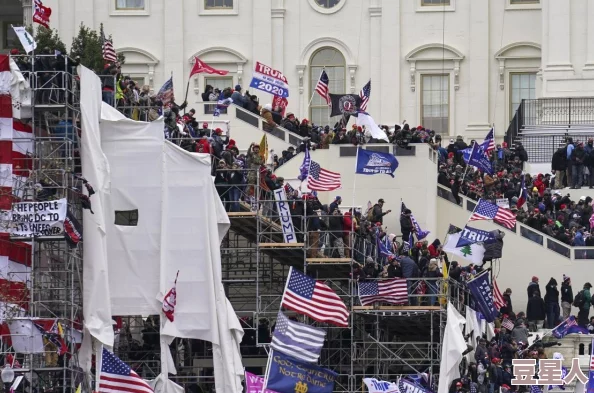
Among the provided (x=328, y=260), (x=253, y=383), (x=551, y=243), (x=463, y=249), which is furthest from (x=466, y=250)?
(x=253, y=383)

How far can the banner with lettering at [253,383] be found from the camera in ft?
320

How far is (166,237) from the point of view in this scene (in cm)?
9900

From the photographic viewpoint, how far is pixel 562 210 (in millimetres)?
110938

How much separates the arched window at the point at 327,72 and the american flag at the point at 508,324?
77.7ft

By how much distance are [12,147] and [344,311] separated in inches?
435

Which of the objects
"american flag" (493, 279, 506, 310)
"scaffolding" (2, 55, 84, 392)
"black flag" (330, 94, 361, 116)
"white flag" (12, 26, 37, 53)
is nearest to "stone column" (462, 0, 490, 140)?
"black flag" (330, 94, 361, 116)

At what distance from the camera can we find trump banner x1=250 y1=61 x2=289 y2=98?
375ft

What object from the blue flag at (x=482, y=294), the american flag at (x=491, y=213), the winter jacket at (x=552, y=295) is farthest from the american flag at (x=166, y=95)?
the winter jacket at (x=552, y=295)

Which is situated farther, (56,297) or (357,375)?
(357,375)

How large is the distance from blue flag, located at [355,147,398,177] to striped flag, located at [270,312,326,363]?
29.5 ft

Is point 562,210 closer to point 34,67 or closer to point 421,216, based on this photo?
point 421,216

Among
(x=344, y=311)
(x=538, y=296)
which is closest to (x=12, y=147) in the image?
(x=344, y=311)

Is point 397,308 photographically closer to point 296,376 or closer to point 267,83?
point 296,376

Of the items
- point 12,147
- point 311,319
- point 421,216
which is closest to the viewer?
point 12,147
